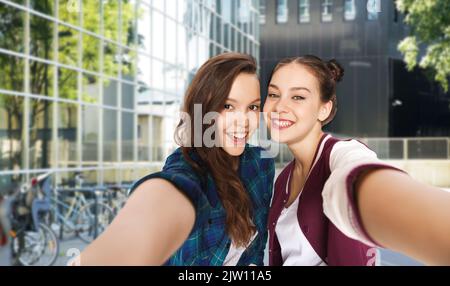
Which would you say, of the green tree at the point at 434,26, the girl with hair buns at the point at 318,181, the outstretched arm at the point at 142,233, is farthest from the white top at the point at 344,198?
the green tree at the point at 434,26

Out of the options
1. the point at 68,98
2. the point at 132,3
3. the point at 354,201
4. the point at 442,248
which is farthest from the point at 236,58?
the point at 132,3

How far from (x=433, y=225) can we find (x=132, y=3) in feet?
32.5

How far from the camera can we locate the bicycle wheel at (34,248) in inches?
245

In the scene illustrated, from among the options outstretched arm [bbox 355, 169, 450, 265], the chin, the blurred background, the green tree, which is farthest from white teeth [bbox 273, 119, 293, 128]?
the green tree

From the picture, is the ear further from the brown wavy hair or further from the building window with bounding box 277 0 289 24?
the building window with bounding box 277 0 289 24

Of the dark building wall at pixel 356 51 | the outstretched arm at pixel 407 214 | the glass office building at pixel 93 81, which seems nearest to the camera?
the outstretched arm at pixel 407 214

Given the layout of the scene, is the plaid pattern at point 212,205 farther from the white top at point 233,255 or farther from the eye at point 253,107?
the eye at point 253,107

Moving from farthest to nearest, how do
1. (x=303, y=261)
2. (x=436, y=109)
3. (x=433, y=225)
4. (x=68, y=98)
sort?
(x=436, y=109), (x=68, y=98), (x=303, y=261), (x=433, y=225)

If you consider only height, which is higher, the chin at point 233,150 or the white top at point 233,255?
the chin at point 233,150

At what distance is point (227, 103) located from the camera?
1062mm

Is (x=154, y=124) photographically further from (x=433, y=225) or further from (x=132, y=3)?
(x=433, y=225)

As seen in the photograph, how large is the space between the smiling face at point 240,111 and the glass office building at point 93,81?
653 cm

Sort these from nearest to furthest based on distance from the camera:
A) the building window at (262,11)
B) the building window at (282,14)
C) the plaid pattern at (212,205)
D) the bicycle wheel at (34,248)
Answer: the plaid pattern at (212,205), the bicycle wheel at (34,248), the building window at (262,11), the building window at (282,14)

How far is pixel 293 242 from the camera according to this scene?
3.39 ft
